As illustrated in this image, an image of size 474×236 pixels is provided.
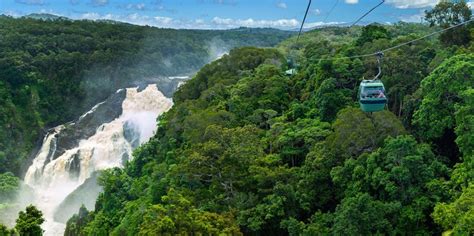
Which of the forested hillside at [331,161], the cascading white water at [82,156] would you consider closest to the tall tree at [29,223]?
the forested hillside at [331,161]

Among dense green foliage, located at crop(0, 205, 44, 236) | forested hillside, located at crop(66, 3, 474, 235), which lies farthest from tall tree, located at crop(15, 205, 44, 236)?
forested hillside, located at crop(66, 3, 474, 235)

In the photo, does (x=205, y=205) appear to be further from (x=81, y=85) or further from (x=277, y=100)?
(x=81, y=85)

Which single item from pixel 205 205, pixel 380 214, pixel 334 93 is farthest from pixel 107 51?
pixel 380 214

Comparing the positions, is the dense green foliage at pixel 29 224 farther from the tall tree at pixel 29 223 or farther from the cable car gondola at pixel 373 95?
the cable car gondola at pixel 373 95

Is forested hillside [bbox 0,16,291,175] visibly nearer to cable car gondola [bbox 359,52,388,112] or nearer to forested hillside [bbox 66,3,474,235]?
forested hillside [bbox 66,3,474,235]

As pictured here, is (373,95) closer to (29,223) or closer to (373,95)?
(373,95)

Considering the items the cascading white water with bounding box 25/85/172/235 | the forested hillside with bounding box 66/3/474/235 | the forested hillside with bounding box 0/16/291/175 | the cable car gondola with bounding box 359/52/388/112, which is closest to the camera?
the cable car gondola with bounding box 359/52/388/112
